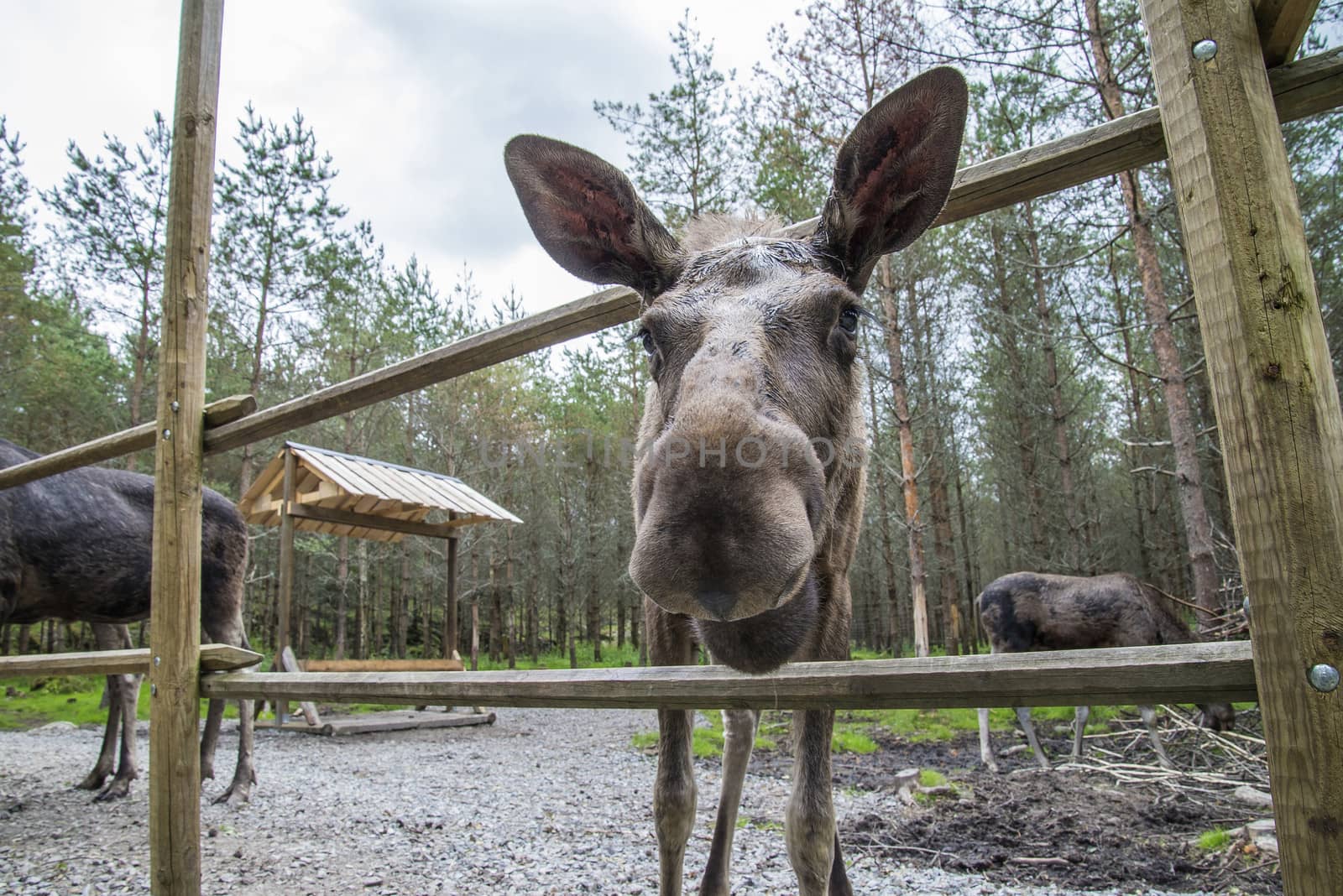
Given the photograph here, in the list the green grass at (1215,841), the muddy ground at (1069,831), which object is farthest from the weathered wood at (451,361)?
the green grass at (1215,841)

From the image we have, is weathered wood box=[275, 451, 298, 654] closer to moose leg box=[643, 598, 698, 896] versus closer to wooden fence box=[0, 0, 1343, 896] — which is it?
moose leg box=[643, 598, 698, 896]

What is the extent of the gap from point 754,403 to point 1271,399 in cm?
95

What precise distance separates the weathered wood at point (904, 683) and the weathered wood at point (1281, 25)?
115cm

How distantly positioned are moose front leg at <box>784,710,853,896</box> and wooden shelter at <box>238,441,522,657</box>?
6.71 metres

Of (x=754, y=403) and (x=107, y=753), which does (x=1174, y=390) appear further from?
(x=107, y=753)

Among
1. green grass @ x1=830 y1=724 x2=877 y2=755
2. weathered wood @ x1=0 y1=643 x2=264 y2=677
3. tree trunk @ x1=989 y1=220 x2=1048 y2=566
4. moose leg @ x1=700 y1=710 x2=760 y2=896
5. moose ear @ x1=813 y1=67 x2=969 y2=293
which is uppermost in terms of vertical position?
tree trunk @ x1=989 y1=220 x2=1048 y2=566

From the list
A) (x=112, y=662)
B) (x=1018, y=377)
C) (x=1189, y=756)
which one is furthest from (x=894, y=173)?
(x=1018, y=377)

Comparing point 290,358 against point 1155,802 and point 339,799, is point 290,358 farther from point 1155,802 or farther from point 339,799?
point 1155,802

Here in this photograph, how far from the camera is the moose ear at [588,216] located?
8.26 feet

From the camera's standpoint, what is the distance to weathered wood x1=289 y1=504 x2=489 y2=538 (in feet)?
29.8

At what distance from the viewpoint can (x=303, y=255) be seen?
16.1 meters

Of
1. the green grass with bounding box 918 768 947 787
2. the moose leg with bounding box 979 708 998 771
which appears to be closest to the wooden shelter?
the green grass with bounding box 918 768 947 787

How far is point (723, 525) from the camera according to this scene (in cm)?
141

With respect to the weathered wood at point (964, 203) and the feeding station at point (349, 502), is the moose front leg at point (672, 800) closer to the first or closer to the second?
the weathered wood at point (964, 203)
